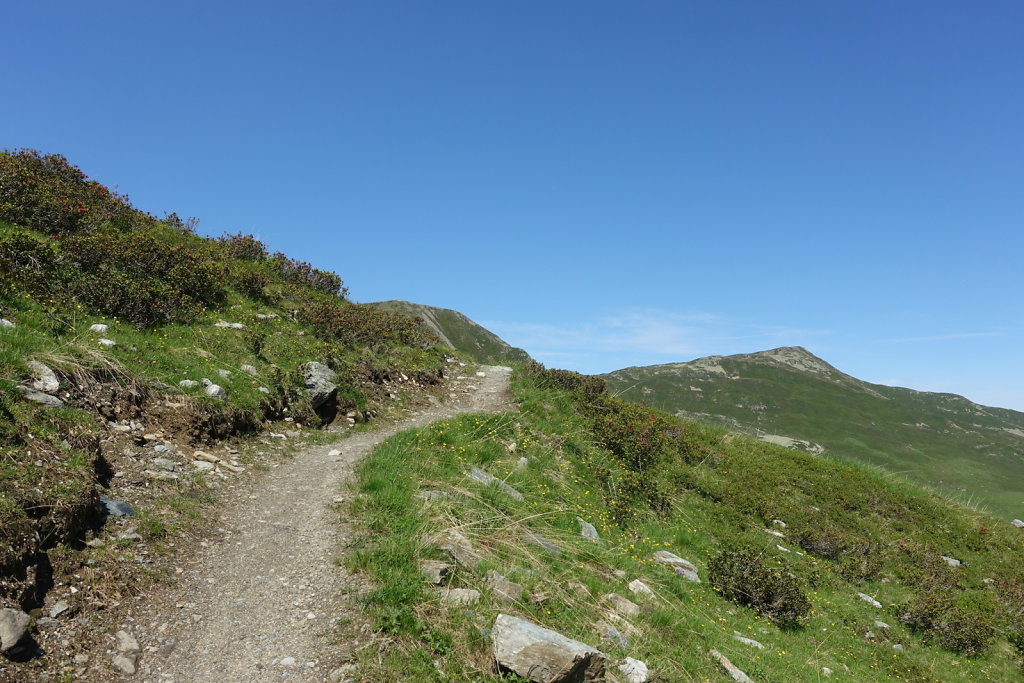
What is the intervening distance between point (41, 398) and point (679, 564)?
486 inches

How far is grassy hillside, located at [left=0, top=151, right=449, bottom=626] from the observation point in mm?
6434

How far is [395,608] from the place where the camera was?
6344mm

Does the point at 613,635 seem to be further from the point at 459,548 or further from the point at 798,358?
the point at 798,358

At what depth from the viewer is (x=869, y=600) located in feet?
43.5

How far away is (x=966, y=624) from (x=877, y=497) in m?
8.73

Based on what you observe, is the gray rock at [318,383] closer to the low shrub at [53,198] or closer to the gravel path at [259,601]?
the gravel path at [259,601]

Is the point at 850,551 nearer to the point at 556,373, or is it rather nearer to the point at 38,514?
the point at 556,373

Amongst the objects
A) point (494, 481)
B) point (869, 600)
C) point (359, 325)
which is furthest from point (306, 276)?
point (869, 600)

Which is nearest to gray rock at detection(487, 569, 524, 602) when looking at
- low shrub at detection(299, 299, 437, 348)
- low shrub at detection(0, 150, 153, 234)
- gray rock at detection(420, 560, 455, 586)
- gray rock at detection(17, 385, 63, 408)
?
gray rock at detection(420, 560, 455, 586)

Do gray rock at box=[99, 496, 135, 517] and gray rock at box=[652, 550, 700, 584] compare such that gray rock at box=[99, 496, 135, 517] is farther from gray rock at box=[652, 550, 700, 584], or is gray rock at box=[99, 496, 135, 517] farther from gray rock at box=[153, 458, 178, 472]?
gray rock at box=[652, 550, 700, 584]

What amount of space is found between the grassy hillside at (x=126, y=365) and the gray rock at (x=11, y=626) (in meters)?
0.24

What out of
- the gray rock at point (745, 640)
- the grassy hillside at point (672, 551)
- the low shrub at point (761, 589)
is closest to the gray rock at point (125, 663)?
the grassy hillside at point (672, 551)

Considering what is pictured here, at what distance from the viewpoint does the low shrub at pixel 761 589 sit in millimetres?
10750

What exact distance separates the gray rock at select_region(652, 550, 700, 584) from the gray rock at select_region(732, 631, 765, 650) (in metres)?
1.77
